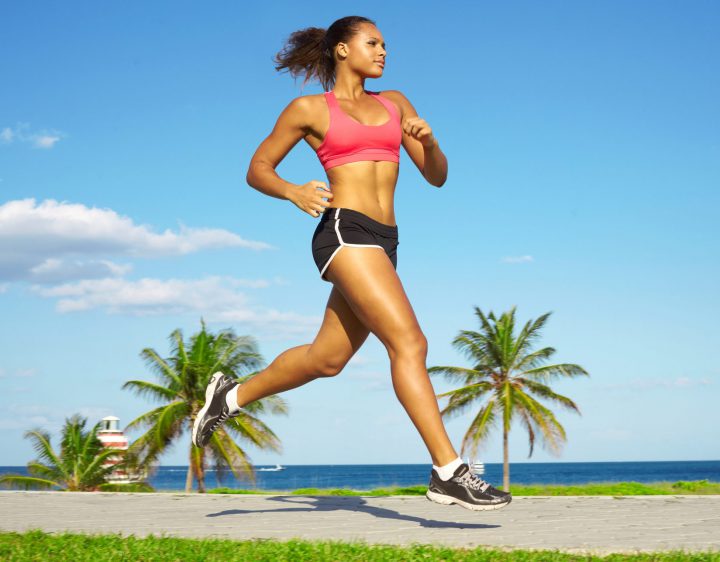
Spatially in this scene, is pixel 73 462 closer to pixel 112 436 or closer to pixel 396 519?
pixel 112 436

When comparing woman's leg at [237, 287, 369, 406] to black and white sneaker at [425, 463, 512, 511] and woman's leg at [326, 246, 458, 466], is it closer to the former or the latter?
woman's leg at [326, 246, 458, 466]

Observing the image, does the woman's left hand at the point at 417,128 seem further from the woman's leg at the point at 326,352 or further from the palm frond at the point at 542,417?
the palm frond at the point at 542,417

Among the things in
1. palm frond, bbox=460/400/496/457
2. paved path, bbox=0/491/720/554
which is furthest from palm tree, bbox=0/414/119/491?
paved path, bbox=0/491/720/554

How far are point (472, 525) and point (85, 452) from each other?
2841 cm

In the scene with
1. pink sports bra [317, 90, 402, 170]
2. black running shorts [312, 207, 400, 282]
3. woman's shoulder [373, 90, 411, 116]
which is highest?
woman's shoulder [373, 90, 411, 116]

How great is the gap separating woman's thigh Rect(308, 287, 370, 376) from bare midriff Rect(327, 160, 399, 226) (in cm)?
49

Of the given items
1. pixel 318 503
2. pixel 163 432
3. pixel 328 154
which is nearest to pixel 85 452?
pixel 163 432

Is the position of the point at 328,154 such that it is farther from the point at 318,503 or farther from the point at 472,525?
the point at 318,503

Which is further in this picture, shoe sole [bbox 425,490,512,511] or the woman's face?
the woman's face

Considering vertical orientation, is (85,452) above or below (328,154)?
below

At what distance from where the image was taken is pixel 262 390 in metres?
5.06

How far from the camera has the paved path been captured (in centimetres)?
434

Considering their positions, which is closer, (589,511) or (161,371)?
(589,511)

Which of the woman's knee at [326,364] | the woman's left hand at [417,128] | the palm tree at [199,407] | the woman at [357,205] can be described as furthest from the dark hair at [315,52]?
the palm tree at [199,407]
